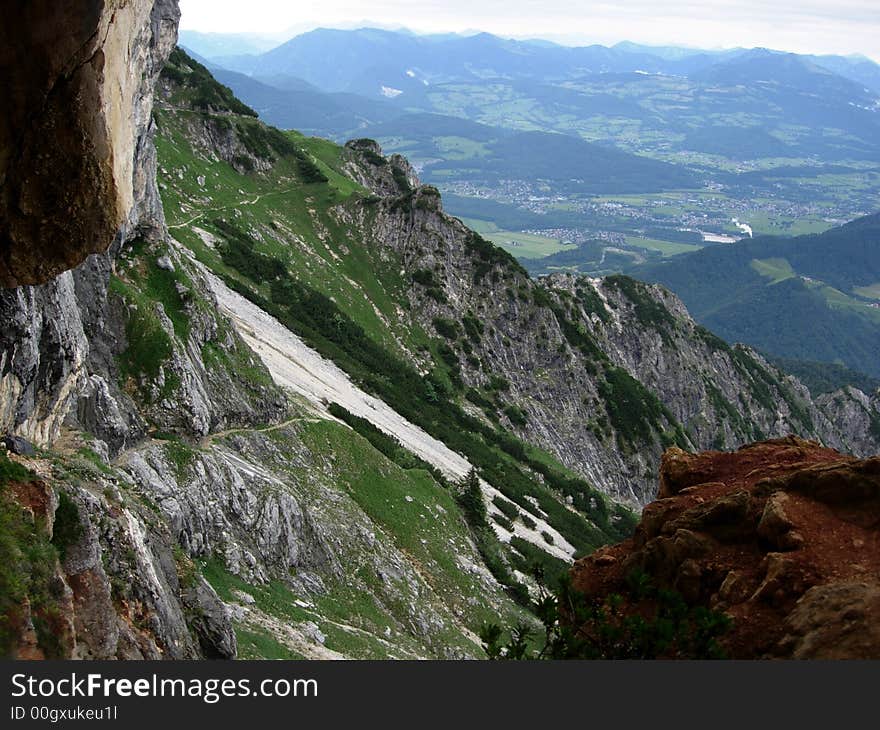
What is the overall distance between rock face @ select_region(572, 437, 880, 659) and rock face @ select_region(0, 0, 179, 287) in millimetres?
16571

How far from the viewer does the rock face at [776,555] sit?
54.1 ft

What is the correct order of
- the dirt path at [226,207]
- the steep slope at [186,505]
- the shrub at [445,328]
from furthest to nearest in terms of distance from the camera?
the shrub at [445,328] → the dirt path at [226,207] → the steep slope at [186,505]

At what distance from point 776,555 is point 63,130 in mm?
19413

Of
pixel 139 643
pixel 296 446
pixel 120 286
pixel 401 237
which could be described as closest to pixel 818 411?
pixel 401 237

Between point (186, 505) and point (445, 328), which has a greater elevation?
point (186, 505)

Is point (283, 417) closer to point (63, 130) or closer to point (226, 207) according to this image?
point (63, 130)

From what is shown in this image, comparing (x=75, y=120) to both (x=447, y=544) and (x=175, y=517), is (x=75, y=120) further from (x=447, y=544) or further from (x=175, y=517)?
(x=447, y=544)

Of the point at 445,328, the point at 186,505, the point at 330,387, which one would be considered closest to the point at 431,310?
the point at 445,328

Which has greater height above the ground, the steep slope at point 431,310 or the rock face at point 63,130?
the rock face at point 63,130

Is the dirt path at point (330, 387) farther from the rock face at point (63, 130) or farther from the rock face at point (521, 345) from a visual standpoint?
the rock face at point (63, 130)

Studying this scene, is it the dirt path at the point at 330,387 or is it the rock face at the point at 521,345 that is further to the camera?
the rock face at the point at 521,345

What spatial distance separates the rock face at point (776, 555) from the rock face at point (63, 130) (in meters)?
16.6

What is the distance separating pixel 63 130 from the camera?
17.8 metres

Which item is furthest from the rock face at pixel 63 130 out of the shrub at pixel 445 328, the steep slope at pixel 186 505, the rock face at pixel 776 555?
the shrub at pixel 445 328
